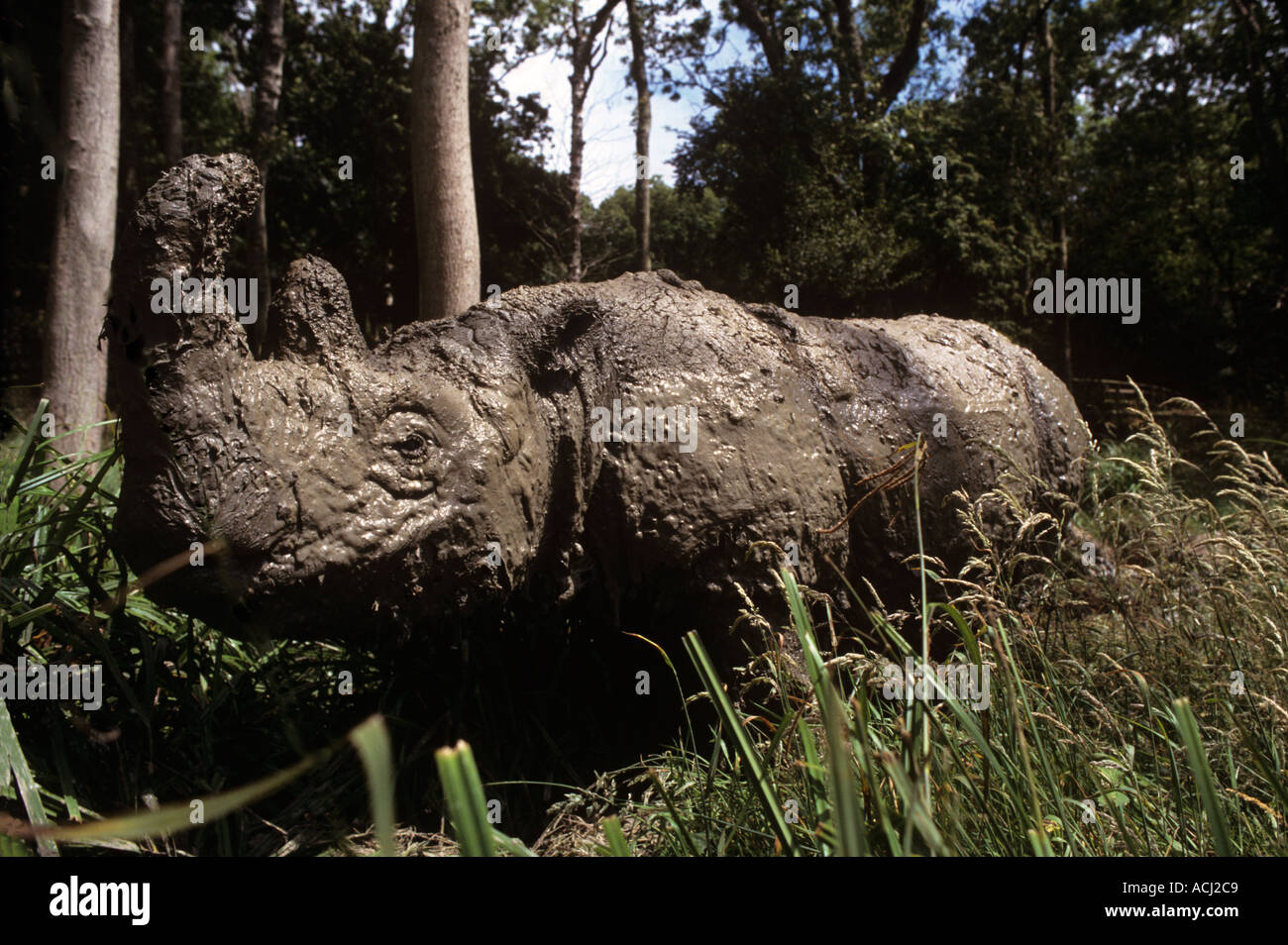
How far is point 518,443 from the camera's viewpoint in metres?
2.60

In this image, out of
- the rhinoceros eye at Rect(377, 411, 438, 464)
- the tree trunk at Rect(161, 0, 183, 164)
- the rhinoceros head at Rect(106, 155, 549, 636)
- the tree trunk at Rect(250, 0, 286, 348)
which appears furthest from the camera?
the tree trunk at Rect(161, 0, 183, 164)

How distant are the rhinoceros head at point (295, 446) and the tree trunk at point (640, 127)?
30.7 feet

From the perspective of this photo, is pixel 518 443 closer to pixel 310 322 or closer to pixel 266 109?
pixel 310 322

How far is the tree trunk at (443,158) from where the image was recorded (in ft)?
17.9

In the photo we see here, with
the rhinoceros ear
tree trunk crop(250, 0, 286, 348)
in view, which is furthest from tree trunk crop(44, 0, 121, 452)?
the rhinoceros ear

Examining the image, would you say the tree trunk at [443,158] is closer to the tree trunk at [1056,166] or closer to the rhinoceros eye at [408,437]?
the rhinoceros eye at [408,437]

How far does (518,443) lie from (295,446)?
0.64m

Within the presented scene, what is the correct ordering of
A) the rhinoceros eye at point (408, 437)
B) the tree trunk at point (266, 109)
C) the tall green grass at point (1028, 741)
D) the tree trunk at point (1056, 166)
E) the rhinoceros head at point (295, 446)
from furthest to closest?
the tree trunk at point (1056, 166) < the tree trunk at point (266, 109) < the rhinoceros eye at point (408, 437) < the rhinoceros head at point (295, 446) < the tall green grass at point (1028, 741)

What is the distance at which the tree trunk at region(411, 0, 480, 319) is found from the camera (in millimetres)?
5461

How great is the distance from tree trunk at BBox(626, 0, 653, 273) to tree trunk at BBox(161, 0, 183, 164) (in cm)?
521

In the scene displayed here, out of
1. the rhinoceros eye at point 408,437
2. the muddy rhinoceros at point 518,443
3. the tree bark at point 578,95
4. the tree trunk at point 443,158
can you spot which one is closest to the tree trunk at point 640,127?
the tree bark at point 578,95

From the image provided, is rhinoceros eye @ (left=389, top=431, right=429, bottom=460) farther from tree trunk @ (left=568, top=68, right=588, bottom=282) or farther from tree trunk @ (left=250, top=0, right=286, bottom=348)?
tree trunk @ (left=568, top=68, right=588, bottom=282)
